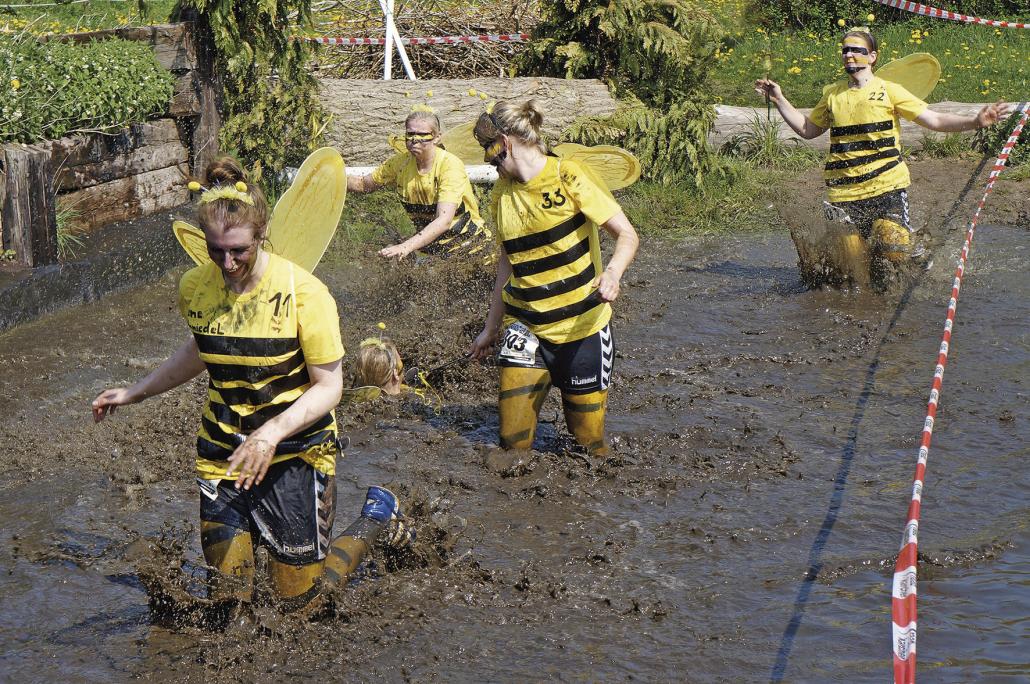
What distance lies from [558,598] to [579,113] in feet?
28.1

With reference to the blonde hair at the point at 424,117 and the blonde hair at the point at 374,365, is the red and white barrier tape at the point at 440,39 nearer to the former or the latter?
the blonde hair at the point at 424,117

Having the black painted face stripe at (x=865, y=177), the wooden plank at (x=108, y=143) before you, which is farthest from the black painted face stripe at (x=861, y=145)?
the wooden plank at (x=108, y=143)

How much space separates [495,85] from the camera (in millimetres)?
12711

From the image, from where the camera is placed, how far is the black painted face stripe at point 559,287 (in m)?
5.79

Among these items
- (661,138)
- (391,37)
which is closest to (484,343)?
(661,138)

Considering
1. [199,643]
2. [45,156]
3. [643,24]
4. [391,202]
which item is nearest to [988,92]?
[643,24]

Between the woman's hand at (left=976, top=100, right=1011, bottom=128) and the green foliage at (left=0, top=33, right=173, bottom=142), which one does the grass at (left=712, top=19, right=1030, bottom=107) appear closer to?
the woman's hand at (left=976, top=100, right=1011, bottom=128)

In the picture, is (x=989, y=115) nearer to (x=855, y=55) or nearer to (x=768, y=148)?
(x=855, y=55)

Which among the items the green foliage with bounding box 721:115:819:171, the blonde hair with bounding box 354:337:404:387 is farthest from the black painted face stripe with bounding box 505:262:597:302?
the green foliage with bounding box 721:115:819:171

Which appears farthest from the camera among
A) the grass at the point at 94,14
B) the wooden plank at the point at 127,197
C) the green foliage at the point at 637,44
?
the grass at the point at 94,14

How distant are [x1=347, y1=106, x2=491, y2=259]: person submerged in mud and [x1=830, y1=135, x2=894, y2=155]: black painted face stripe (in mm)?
2694

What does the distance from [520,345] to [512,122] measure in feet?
3.59

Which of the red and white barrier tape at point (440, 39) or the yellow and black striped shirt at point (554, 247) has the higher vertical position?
the red and white barrier tape at point (440, 39)

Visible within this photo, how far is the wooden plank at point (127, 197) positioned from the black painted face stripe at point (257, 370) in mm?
6220
